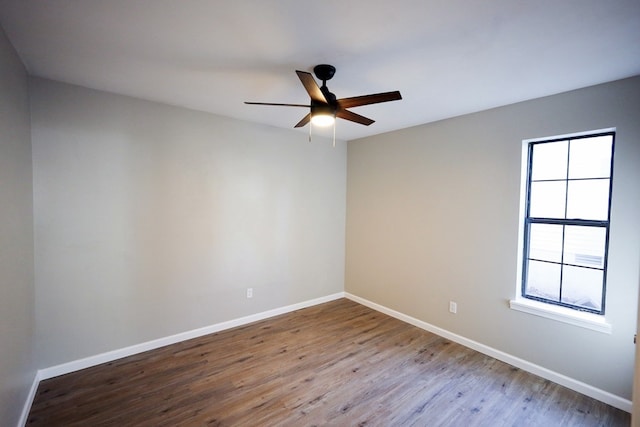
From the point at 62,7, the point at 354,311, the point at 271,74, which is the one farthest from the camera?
the point at 354,311

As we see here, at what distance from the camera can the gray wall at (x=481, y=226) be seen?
2.18 metres

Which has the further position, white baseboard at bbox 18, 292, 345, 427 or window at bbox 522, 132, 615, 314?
window at bbox 522, 132, 615, 314

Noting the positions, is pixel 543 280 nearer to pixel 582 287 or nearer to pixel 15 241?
pixel 582 287

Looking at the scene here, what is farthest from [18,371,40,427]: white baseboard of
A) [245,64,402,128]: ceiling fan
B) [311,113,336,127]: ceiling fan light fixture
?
[311,113,336,127]: ceiling fan light fixture

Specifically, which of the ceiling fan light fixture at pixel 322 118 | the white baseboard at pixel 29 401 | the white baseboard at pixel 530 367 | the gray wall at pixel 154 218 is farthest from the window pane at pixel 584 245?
the white baseboard at pixel 29 401

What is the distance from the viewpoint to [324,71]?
2068 mm

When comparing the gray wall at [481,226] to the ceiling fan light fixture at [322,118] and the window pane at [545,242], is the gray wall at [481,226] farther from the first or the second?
the ceiling fan light fixture at [322,118]

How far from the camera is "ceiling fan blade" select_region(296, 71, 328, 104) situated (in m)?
1.66

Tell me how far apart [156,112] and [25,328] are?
2118 millimetres

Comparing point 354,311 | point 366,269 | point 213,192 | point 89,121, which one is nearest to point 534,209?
point 366,269

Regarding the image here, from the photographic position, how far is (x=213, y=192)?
3.28 metres

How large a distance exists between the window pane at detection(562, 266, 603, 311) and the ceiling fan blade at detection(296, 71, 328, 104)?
8.80ft

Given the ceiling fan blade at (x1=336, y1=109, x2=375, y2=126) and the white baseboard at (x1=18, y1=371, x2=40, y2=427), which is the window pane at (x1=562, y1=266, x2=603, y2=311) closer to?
the ceiling fan blade at (x1=336, y1=109, x2=375, y2=126)

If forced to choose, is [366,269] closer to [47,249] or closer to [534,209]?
[534,209]
